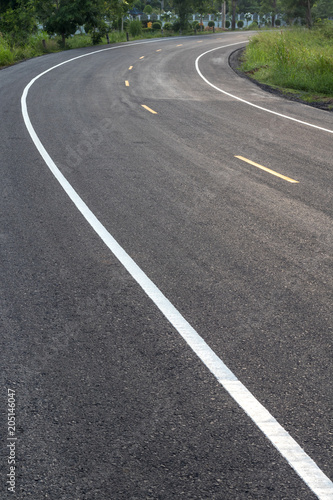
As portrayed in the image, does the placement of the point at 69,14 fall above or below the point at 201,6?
below

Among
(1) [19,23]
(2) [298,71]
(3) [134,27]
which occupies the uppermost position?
(1) [19,23]

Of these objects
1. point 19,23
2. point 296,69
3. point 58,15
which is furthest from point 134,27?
point 296,69

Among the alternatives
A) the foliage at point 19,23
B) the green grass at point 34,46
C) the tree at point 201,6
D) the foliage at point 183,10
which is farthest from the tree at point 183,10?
the foliage at point 19,23

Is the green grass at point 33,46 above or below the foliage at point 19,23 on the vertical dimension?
below

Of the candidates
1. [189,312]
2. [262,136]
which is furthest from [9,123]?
[189,312]

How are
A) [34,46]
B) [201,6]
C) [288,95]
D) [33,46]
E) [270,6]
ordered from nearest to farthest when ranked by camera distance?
[288,95] → [33,46] → [34,46] → [201,6] → [270,6]

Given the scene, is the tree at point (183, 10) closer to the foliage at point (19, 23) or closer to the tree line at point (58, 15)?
the tree line at point (58, 15)

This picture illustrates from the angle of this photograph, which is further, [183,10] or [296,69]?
[183,10]

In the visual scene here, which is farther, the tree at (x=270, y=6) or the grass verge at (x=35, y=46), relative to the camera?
the tree at (x=270, y=6)

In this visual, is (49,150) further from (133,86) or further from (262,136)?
(133,86)

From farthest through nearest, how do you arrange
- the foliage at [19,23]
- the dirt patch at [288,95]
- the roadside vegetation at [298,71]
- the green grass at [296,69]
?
1. the foliage at [19,23]
2. the green grass at [296,69]
3. the roadside vegetation at [298,71]
4. the dirt patch at [288,95]

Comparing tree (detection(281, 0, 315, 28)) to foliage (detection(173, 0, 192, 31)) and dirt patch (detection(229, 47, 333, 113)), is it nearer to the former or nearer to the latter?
foliage (detection(173, 0, 192, 31))

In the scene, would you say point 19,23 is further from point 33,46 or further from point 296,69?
point 296,69

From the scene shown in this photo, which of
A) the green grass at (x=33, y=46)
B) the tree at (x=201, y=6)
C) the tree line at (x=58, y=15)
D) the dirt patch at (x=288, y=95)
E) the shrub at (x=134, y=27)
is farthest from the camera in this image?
the tree at (x=201, y=6)
